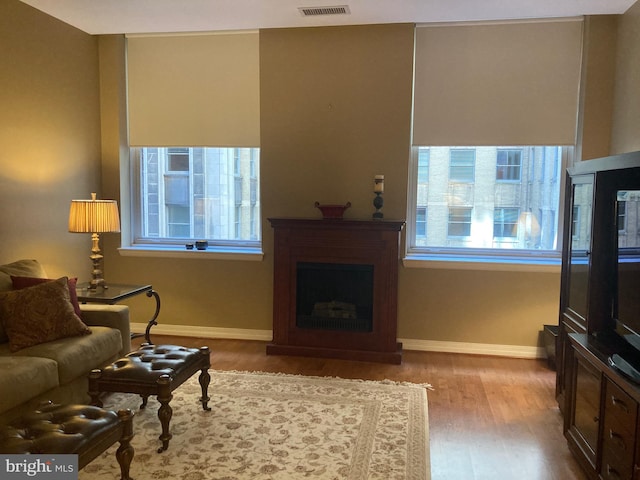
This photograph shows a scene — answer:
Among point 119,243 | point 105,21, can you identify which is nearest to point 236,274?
point 119,243

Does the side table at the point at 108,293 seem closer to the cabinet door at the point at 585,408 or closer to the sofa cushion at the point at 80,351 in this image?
the sofa cushion at the point at 80,351

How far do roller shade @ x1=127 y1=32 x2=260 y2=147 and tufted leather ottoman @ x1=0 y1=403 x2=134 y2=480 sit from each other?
9.54 feet

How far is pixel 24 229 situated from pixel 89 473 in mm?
2171

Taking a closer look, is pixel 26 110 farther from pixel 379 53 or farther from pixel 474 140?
pixel 474 140

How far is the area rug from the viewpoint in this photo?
2402 mm

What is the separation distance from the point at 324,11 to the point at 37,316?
116 inches

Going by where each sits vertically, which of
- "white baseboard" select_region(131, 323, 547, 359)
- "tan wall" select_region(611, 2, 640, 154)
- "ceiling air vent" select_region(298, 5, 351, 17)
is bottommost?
"white baseboard" select_region(131, 323, 547, 359)

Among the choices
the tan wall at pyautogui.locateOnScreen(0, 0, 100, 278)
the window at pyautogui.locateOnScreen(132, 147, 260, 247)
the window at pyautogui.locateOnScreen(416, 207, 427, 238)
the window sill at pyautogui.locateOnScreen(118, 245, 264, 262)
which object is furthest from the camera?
the window at pyautogui.locateOnScreen(132, 147, 260, 247)

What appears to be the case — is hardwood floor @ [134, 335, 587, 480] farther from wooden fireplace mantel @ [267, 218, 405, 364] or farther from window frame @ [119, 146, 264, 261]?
window frame @ [119, 146, 264, 261]

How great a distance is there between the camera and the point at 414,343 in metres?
4.34

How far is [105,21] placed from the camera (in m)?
4.09

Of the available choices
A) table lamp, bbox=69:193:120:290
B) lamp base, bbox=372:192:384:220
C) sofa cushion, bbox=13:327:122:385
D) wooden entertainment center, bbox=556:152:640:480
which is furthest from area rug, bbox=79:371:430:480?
lamp base, bbox=372:192:384:220

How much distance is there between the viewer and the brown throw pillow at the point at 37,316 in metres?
2.83

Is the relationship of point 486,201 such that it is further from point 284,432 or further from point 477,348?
point 284,432
